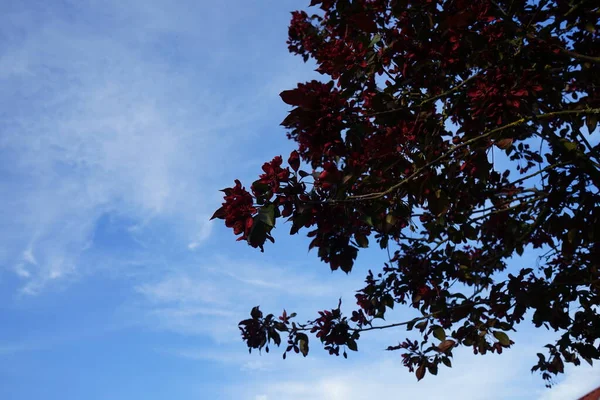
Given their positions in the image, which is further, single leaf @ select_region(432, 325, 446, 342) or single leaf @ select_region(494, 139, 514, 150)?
single leaf @ select_region(432, 325, 446, 342)

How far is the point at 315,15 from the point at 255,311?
3428 mm

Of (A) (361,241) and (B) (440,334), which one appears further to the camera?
(B) (440,334)

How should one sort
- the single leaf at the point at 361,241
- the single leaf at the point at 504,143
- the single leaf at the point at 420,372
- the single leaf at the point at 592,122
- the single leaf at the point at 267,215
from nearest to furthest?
the single leaf at the point at 267,215
the single leaf at the point at 504,143
the single leaf at the point at 361,241
the single leaf at the point at 592,122
the single leaf at the point at 420,372

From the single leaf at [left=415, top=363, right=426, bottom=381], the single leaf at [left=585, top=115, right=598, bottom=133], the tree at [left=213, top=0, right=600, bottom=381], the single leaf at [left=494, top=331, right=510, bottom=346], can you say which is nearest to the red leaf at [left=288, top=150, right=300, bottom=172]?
the tree at [left=213, top=0, right=600, bottom=381]

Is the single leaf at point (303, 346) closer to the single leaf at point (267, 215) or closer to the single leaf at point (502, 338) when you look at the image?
the single leaf at point (502, 338)

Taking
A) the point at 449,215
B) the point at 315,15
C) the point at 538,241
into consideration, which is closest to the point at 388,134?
the point at 449,215

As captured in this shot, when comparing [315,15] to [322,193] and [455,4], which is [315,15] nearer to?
[455,4]

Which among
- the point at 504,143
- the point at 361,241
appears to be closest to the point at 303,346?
the point at 361,241

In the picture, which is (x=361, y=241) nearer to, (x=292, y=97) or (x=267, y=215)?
(x=267, y=215)

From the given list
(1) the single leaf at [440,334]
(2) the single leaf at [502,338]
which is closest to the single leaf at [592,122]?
(2) the single leaf at [502,338]

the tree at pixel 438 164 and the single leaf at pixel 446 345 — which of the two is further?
the single leaf at pixel 446 345

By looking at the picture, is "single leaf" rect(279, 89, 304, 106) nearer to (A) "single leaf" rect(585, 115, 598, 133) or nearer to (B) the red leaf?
(B) the red leaf

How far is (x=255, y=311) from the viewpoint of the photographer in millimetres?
5152

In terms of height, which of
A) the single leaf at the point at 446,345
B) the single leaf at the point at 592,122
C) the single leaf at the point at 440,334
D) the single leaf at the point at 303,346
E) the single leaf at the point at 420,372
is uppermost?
the single leaf at the point at 592,122
